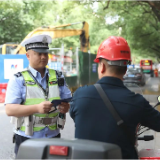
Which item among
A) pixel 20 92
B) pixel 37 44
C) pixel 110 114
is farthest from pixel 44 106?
pixel 110 114

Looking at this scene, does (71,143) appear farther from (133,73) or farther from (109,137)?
(133,73)

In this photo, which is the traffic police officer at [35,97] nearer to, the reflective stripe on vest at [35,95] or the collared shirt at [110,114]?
the reflective stripe on vest at [35,95]

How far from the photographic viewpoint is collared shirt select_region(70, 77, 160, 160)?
6.07 ft

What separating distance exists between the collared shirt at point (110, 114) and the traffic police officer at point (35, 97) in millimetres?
629

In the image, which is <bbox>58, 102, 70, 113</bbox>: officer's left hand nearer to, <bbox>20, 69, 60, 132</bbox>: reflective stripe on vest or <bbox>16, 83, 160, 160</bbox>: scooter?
<bbox>20, 69, 60, 132</bbox>: reflective stripe on vest

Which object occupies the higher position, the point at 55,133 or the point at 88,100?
the point at 88,100

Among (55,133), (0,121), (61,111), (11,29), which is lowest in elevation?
(0,121)

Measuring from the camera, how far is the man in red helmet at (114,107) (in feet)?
6.07

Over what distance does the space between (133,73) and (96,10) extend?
23.1ft

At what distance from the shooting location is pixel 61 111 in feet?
9.05

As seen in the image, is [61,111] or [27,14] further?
[27,14]

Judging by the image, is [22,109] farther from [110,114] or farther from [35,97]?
[110,114]

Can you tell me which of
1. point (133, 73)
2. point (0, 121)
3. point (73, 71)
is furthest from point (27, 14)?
point (0, 121)

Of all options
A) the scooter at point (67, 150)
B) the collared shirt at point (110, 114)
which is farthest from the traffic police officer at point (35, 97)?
the scooter at point (67, 150)
